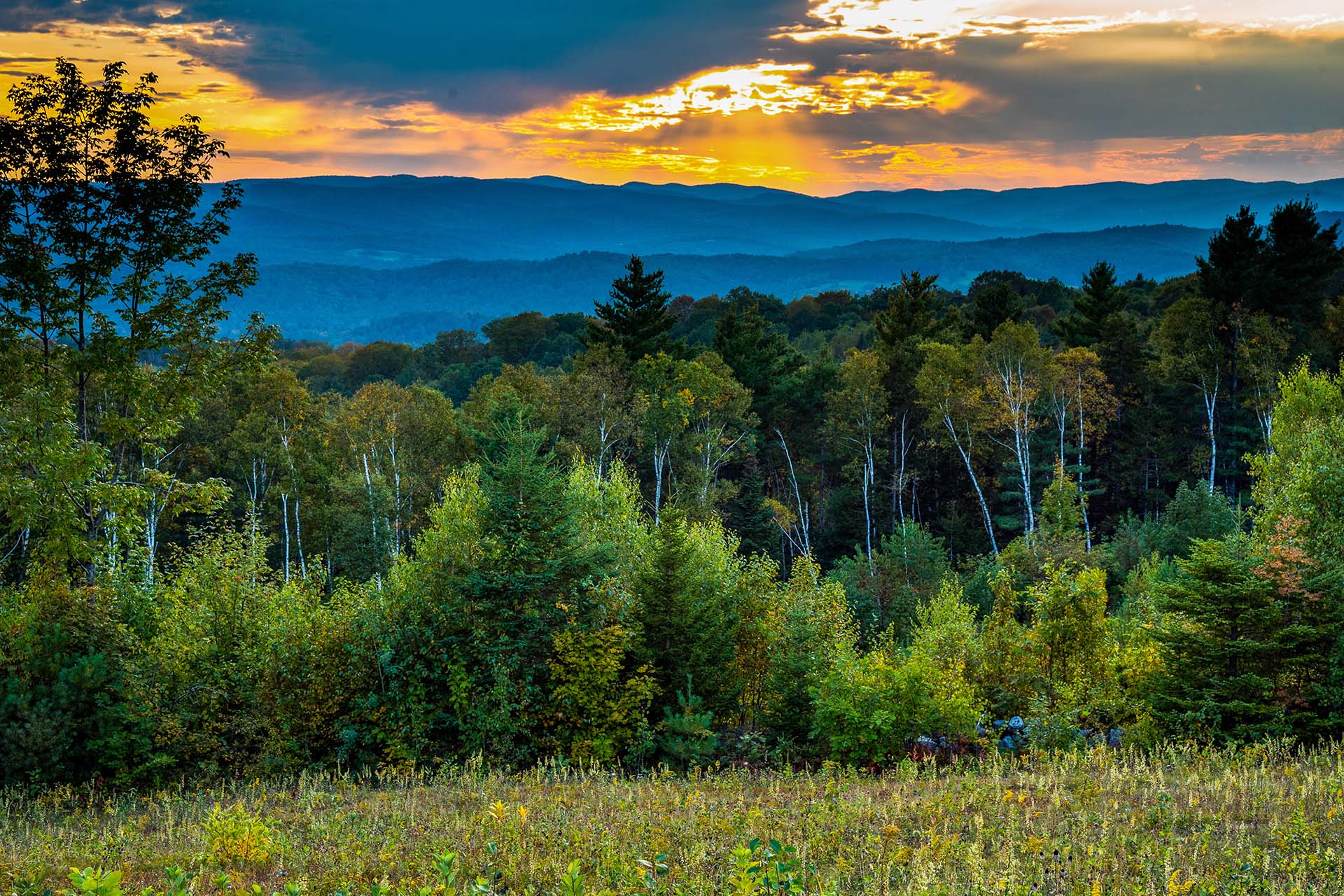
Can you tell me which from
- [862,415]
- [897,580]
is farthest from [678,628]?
[862,415]

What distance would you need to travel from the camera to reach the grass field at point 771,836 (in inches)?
277

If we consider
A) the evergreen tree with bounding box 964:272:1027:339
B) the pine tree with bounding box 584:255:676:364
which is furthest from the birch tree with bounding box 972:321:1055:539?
the pine tree with bounding box 584:255:676:364

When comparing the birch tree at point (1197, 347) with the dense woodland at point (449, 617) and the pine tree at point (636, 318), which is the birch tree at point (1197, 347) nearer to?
the dense woodland at point (449, 617)

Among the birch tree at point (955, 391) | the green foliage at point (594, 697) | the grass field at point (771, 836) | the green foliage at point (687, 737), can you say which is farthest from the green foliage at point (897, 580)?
the grass field at point (771, 836)

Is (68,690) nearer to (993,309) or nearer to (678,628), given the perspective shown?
(678,628)

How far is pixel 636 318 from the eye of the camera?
57.3 metres

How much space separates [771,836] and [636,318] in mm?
50593

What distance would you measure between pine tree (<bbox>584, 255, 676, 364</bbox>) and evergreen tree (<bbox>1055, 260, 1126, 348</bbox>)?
26.6m

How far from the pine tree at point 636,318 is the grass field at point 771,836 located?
151 feet

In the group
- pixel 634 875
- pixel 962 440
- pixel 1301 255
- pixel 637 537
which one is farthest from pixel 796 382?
pixel 634 875

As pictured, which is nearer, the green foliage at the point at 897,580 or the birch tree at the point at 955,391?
the green foliage at the point at 897,580

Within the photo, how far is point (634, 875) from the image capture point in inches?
289

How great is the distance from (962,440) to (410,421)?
3269cm

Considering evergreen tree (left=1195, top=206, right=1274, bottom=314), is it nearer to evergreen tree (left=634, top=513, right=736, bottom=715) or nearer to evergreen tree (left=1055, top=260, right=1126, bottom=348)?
evergreen tree (left=1055, top=260, right=1126, bottom=348)
